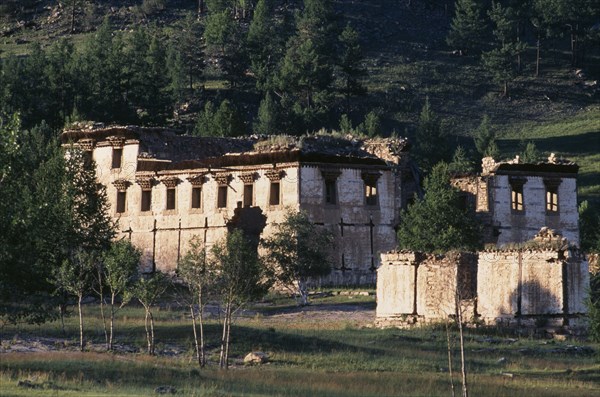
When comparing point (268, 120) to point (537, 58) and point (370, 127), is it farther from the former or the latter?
point (537, 58)

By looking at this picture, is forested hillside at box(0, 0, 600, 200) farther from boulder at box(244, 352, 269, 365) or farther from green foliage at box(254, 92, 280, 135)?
boulder at box(244, 352, 269, 365)

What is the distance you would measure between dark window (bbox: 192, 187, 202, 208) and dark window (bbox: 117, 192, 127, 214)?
4.41 m

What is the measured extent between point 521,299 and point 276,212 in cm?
2078

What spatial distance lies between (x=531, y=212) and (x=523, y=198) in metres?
0.85

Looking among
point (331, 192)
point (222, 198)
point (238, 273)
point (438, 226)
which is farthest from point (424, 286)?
point (222, 198)

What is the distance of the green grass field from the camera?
4247 centimetres

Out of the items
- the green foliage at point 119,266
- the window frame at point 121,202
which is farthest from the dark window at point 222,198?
the green foliage at point 119,266

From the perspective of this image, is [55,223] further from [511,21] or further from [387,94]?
[511,21]

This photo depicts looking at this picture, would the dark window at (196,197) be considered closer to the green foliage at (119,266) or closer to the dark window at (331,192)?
the dark window at (331,192)

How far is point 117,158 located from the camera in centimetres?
8212

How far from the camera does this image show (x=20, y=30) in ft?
495

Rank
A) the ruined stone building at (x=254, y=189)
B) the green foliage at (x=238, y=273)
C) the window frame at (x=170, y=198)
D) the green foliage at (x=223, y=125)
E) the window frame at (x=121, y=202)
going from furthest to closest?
the green foliage at (x=223, y=125)
the window frame at (x=121, y=202)
the window frame at (x=170, y=198)
the ruined stone building at (x=254, y=189)
the green foliage at (x=238, y=273)

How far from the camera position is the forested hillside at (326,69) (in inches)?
4139

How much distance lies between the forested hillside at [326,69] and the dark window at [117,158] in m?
13.4
